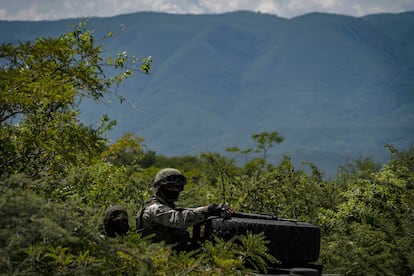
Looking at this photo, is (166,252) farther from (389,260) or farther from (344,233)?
(344,233)

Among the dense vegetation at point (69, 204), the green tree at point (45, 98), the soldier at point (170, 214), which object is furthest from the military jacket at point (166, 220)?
the green tree at point (45, 98)

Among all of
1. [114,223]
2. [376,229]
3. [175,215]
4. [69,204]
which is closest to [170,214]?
[175,215]

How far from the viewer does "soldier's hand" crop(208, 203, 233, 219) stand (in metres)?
7.34

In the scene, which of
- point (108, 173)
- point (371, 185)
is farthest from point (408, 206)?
point (108, 173)

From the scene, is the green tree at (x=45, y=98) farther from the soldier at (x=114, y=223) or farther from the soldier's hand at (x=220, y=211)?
the soldier's hand at (x=220, y=211)

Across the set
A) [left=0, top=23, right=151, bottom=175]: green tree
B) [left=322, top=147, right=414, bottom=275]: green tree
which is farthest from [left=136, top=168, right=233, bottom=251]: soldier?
[left=322, top=147, right=414, bottom=275]: green tree

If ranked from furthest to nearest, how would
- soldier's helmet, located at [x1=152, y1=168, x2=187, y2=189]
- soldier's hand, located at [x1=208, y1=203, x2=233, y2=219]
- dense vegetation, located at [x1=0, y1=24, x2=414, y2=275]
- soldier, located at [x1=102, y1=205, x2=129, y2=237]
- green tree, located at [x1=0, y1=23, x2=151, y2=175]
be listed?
soldier's helmet, located at [x1=152, y1=168, x2=187, y2=189]
soldier's hand, located at [x1=208, y1=203, x2=233, y2=219]
soldier, located at [x1=102, y1=205, x2=129, y2=237]
green tree, located at [x1=0, y1=23, x2=151, y2=175]
dense vegetation, located at [x1=0, y1=24, x2=414, y2=275]

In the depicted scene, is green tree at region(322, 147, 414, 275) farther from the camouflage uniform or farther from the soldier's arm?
the soldier's arm

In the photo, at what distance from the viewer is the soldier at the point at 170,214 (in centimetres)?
730

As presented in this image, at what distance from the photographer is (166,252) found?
18.3 feet

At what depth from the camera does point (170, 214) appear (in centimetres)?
744

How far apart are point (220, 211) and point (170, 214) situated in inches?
20.0

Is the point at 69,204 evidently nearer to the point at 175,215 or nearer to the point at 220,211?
the point at 175,215

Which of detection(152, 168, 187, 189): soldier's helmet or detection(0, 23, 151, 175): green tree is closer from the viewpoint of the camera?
detection(0, 23, 151, 175): green tree
